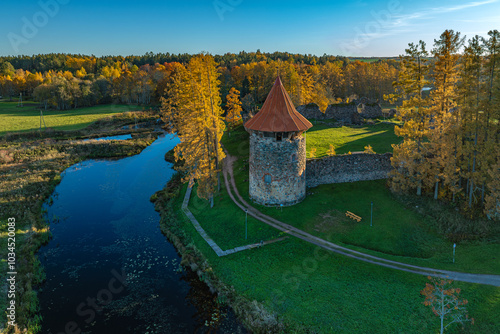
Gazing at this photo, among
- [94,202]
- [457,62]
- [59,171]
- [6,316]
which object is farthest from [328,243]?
[59,171]

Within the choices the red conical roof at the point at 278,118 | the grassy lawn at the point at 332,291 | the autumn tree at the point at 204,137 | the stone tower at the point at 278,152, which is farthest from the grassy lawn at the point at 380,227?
the red conical roof at the point at 278,118

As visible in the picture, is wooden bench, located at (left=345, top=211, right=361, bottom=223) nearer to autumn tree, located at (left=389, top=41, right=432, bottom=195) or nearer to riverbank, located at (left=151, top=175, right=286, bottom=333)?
autumn tree, located at (left=389, top=41, right=432, bottom=195)

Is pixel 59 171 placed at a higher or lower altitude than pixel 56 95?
lower

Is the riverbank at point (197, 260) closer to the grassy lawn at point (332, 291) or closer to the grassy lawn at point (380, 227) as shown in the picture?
the grassy lawn at point (332, 291)

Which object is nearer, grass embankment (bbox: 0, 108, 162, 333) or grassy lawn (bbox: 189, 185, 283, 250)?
grass embankment (bbox: 0, 108, 162, 333)

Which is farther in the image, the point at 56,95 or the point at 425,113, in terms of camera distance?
the point at 56,95

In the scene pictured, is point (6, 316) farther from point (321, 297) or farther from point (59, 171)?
point (59, 171)

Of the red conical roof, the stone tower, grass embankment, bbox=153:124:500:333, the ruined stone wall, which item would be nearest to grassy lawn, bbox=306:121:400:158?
the ruined stone wall

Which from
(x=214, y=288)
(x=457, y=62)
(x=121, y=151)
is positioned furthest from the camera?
(x=121, y=151)
